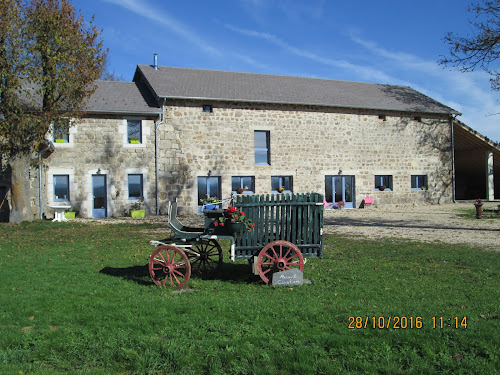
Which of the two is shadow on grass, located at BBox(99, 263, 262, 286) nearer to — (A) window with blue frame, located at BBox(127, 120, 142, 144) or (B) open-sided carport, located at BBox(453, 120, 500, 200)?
(A) window with blue frame, located at BBox(127, 120, 142, 144)

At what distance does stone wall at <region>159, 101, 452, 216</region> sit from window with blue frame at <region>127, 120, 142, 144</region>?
1135mm

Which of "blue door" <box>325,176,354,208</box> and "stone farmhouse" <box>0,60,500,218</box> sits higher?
"stone farmhouse" <box>0,60,500,218</box>

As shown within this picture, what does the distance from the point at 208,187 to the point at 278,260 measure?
625 inches

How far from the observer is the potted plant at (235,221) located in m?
6.42

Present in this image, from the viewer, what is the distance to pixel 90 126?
65.7 ft

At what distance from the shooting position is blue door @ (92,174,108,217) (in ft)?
66.2

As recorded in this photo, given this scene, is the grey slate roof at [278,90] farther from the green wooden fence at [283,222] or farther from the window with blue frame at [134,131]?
the green wooden fence at [283,222]

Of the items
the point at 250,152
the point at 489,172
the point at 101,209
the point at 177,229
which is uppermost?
the point at 250,152

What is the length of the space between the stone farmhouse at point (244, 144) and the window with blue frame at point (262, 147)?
6 centimetres

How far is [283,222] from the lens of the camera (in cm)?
666

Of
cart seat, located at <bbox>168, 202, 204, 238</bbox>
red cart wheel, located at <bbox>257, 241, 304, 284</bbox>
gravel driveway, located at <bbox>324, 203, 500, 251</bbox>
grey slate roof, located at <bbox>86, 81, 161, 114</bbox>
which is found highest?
grey slate roof, located at <bbox>86, 81, 161, 114</bbox>

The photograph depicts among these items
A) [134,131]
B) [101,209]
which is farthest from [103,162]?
A: [101,209]
